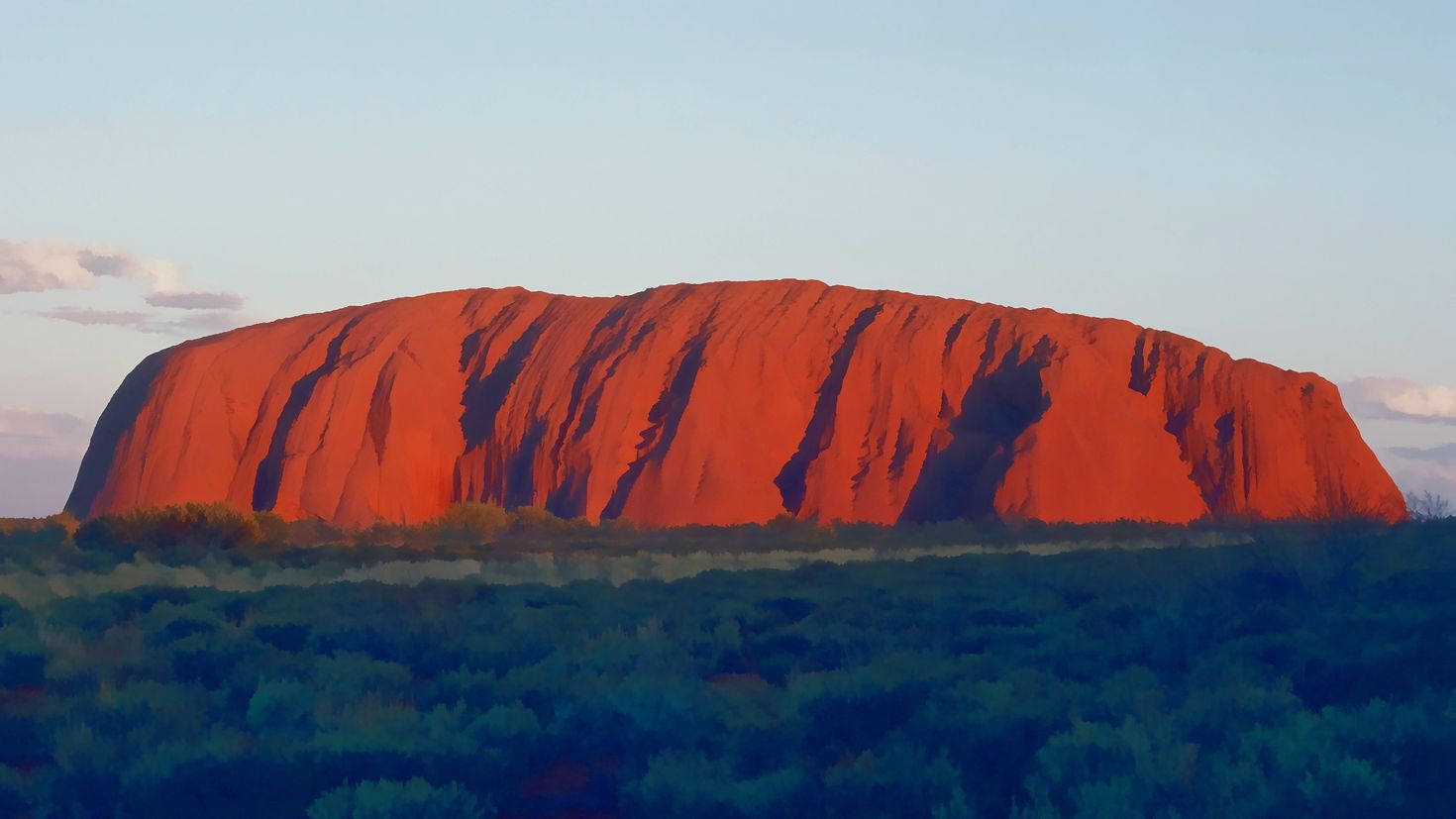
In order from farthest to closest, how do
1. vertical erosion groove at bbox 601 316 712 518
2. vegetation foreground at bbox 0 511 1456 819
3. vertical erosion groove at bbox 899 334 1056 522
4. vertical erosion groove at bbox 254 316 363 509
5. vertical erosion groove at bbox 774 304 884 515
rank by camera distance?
vertical erosion groove at bbox 254 316 363 509 → vertical erosion groove at bbox 774 304 884 515 → vertical erosion groove at bbox 601 316 712 518 → vertical erosion groove at bbox 899 334 1056 522 → vegetation foreground at bbox 0 511 1456 819

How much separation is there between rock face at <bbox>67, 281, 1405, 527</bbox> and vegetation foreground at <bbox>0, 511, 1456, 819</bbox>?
36.3 m

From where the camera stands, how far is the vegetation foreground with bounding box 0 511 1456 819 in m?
7.52

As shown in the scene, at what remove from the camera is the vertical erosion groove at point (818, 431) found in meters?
54.9

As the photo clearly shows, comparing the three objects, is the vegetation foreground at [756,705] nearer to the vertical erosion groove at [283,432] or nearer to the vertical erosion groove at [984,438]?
the vertical erosion groove at [984,438]

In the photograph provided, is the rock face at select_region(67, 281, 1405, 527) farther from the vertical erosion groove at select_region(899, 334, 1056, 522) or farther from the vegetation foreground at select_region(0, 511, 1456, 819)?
the vegetation foreground at select_region(0, 511, 1456, 819)

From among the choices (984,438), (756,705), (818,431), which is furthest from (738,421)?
(756,705)

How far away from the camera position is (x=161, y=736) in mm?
9188

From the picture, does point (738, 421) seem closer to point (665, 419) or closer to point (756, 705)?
point (665, 419)

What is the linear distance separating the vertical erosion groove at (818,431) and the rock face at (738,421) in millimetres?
124

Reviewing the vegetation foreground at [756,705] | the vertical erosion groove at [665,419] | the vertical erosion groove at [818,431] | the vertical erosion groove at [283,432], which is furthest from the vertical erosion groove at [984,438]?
the vegetation foreground at [756,705]

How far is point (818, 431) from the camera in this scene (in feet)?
189

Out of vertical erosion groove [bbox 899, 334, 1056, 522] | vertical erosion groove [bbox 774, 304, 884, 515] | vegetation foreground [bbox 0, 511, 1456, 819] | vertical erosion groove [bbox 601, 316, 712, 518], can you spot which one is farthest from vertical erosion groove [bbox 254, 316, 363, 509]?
vegetation foreground [bbox 0, 511, 1456, 819]

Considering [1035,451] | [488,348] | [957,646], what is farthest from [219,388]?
[957,646]

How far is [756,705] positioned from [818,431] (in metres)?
47.7
